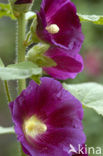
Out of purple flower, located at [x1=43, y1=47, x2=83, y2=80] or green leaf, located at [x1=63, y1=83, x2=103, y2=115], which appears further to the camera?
green leaf, located at [x1=63, y1=83, x2=103, y2=115]

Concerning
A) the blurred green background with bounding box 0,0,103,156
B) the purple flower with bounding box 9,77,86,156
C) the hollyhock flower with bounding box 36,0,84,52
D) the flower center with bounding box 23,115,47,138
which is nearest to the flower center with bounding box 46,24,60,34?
the hollyhock flower with bounding box 36,0,84,52

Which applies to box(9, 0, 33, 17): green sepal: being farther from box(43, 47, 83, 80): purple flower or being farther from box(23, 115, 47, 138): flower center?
box(23, 115, 47, 138): flower center

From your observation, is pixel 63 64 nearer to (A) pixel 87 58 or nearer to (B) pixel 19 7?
(B) pixel 19 7

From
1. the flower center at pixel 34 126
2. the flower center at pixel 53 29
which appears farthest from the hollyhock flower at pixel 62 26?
the flower center at pixel 34 126

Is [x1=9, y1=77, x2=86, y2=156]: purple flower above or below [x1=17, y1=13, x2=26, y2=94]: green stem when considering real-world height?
below

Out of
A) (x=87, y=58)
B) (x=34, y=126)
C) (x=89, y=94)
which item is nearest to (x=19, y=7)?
(x=34, y=126)

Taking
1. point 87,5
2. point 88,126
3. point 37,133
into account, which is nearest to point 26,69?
point 37,133

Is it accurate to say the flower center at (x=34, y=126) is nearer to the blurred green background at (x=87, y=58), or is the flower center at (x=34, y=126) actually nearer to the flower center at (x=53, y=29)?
the flower center at (x=53, y=29)
